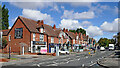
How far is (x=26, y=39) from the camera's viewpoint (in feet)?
134

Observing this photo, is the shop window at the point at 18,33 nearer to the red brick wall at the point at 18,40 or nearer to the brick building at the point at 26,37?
the brick building at the point at 26,37

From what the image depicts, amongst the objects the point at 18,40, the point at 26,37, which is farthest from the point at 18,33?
the point at 26,37

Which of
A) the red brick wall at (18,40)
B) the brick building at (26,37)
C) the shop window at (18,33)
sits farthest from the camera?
the shop window at (18,33)

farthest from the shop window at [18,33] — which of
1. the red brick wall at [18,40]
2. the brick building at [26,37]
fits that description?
the red brick wall at [18,40]

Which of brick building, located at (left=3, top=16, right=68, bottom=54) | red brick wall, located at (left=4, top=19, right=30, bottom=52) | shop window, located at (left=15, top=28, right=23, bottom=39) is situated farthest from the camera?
shop window, located at (left=15, top=28, right=23, bottom=39)

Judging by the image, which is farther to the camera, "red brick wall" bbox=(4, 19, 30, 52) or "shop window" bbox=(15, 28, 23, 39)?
"shop window" bbox=(15, 28, 23, 39)

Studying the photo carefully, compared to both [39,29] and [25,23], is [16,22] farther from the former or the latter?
[39,29]

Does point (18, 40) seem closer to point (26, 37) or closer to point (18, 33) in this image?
point (18, 33)

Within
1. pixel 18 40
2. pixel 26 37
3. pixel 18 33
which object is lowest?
pixel 18 40

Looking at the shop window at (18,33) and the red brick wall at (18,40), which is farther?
the shop window at (18,33)

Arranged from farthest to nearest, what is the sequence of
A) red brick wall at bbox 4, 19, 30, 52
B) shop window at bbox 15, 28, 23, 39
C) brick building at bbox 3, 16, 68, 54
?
shop window at bbox 15, 28, 23, 39 → red brick wall at bbox 4, 19, 30, 52 → brick building at bbox 3, 16, 68, 54

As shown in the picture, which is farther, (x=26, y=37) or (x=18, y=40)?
(x=18, y=40)

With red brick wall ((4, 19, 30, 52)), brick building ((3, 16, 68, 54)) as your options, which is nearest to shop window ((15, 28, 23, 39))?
brick building ((3, 16, 68, 54))

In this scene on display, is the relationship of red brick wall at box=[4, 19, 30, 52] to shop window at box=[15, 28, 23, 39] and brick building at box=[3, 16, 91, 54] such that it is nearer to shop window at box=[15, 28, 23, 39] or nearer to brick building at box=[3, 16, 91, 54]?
brick building at box=[3, 16, 91, 54]
